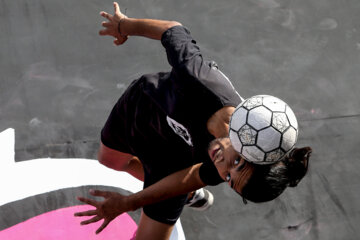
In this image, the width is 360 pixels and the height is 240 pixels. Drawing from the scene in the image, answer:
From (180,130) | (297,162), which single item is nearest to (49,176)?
(180,130)

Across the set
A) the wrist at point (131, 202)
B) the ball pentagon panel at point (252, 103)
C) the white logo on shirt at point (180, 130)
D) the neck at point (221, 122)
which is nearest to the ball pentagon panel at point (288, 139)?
the ball pentagon panel at point (252, 103)

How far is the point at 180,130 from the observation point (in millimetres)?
3166

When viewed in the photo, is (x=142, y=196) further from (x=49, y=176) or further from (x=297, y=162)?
(x=49, y=176)

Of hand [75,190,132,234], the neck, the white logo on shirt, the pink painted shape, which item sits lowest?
the pink painted shape

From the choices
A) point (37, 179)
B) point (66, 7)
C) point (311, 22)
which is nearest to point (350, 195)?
point (311, 22)

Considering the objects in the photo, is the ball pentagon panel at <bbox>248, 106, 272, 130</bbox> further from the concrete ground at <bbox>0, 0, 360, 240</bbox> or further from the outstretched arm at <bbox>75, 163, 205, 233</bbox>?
the concrete ground at <bbox>0, 0, 360, 240</bbox>

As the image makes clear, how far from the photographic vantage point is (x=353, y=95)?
19.2 feet

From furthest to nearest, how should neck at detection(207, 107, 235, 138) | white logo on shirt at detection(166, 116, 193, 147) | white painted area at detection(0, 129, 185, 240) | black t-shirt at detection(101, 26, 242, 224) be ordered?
white painted area at detection(0, 129, 185, 240)
white logo on shirt at detection(166, 116, 193, 147)
black t-shirt at detection(101, 26, 242, 224)
neck at detection(207, 107, 235, 138)

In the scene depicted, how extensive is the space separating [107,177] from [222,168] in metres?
2.26

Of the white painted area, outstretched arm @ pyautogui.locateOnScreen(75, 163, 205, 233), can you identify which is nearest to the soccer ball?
outstretched arm @ pyautogui.locateOnScreen(75, 163, 205, 233)

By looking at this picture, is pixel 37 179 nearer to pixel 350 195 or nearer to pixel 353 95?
pixel 350 195

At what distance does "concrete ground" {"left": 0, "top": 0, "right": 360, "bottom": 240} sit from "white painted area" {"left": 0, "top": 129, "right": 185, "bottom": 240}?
0.36ft

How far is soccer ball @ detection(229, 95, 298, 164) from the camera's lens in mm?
2576

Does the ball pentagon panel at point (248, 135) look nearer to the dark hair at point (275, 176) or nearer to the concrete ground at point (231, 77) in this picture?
the dark hair at point (275, 176)
